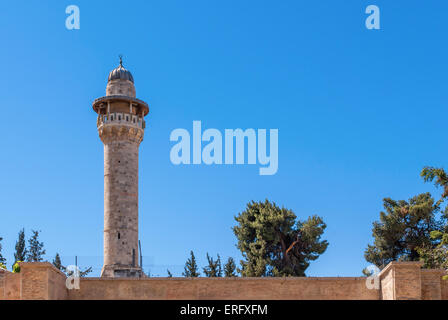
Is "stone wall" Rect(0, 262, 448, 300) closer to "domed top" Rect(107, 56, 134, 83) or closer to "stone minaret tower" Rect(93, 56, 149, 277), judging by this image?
"stone minaret tower" Rect(93, 56, 149, 277)

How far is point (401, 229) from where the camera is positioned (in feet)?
156

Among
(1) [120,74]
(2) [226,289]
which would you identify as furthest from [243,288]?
(1) [120,74]

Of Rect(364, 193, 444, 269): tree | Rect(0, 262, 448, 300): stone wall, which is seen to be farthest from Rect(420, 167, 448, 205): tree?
Rect(364, 193, 444, 269): tree

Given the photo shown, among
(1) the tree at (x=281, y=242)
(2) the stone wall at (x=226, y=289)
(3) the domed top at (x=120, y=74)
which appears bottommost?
(2) the stone wall at (x=226, y=289)

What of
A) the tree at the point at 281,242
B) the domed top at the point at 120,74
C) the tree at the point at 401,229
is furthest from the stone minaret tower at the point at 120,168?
the tree at the point at 401,229

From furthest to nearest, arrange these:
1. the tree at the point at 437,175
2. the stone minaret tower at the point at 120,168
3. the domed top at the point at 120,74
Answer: the domed top at the point at 120,74, the stone minaret tower at the point at 120,168, the tree at the point at 437,175

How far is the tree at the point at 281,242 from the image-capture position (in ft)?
159

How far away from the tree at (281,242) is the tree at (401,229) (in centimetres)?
391

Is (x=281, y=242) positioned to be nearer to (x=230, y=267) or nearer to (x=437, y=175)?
(x=230, y=267)

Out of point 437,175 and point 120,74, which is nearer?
point 437,175

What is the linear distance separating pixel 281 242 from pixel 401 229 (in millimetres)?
8694

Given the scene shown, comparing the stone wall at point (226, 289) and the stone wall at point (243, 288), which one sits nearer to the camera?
the stone wall at point (243, 288)

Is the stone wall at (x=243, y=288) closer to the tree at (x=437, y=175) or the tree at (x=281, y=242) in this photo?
the tree at (x=437, y=175)
